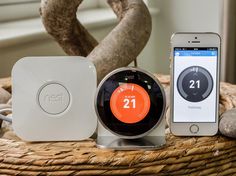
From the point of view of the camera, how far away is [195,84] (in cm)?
78

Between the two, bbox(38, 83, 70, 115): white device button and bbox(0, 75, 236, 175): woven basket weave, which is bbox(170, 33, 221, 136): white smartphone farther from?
bbox(38, 83, 70, 115): white device button

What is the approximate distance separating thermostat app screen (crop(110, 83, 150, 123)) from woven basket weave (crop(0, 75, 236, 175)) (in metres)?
0.05

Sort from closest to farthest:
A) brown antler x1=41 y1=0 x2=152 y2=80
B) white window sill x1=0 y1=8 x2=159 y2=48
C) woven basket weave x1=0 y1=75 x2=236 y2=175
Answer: woven basket weave x1=0 y1=75 x2=236 y2=175, brown antler x1=41 y1=0 x2=152 y2=80, white window sill x1=0 y1=8 x2=159 y2=48

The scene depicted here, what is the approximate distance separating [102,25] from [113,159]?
0.88 m

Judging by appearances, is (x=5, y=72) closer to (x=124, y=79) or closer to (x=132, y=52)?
(x=132, y=52)

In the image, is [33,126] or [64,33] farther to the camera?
[64,33]

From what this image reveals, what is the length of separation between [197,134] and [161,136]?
0.19 ft

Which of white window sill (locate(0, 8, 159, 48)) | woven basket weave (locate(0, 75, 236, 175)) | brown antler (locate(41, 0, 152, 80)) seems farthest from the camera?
white window sill (locate(0, 8, 159, 48))

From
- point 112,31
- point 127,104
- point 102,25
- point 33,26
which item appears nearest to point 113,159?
point 127,104

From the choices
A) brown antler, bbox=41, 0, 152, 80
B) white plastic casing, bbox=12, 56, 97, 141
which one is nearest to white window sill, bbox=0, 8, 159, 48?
brown antler, bbox=41, 0, 152, 80

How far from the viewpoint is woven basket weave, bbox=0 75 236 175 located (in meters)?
0.69

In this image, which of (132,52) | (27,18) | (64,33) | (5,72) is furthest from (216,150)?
(27,18)

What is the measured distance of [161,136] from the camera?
2.47 feet

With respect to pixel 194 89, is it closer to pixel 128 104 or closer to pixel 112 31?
pixel 128 104
